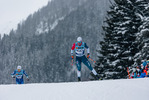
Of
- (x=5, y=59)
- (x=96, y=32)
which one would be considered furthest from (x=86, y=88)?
(x=96, y=32)

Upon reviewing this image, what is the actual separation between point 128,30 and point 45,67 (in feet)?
287

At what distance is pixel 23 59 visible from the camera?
10988cm

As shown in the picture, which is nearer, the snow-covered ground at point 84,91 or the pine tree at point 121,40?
the snow-covered ground at point 84,91

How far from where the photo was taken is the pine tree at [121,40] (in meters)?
17.1

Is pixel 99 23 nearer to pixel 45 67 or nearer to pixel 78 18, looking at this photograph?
pixel 78 18

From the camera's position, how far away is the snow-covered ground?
5230 mm

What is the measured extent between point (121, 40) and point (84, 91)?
12.6 metres

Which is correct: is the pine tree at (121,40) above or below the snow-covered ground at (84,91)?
above

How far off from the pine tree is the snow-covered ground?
10.8m

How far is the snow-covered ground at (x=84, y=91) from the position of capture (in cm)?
523

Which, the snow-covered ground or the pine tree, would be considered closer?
the snow-covered ground

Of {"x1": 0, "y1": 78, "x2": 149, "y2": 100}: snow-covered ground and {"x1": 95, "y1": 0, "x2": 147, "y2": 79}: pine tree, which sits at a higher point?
{"x1": 95, "y1": 0, "x2": 147, "y2": 79}: pine tree

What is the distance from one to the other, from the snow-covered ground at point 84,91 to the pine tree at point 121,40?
1077 cm

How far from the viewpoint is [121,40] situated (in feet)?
58.3
